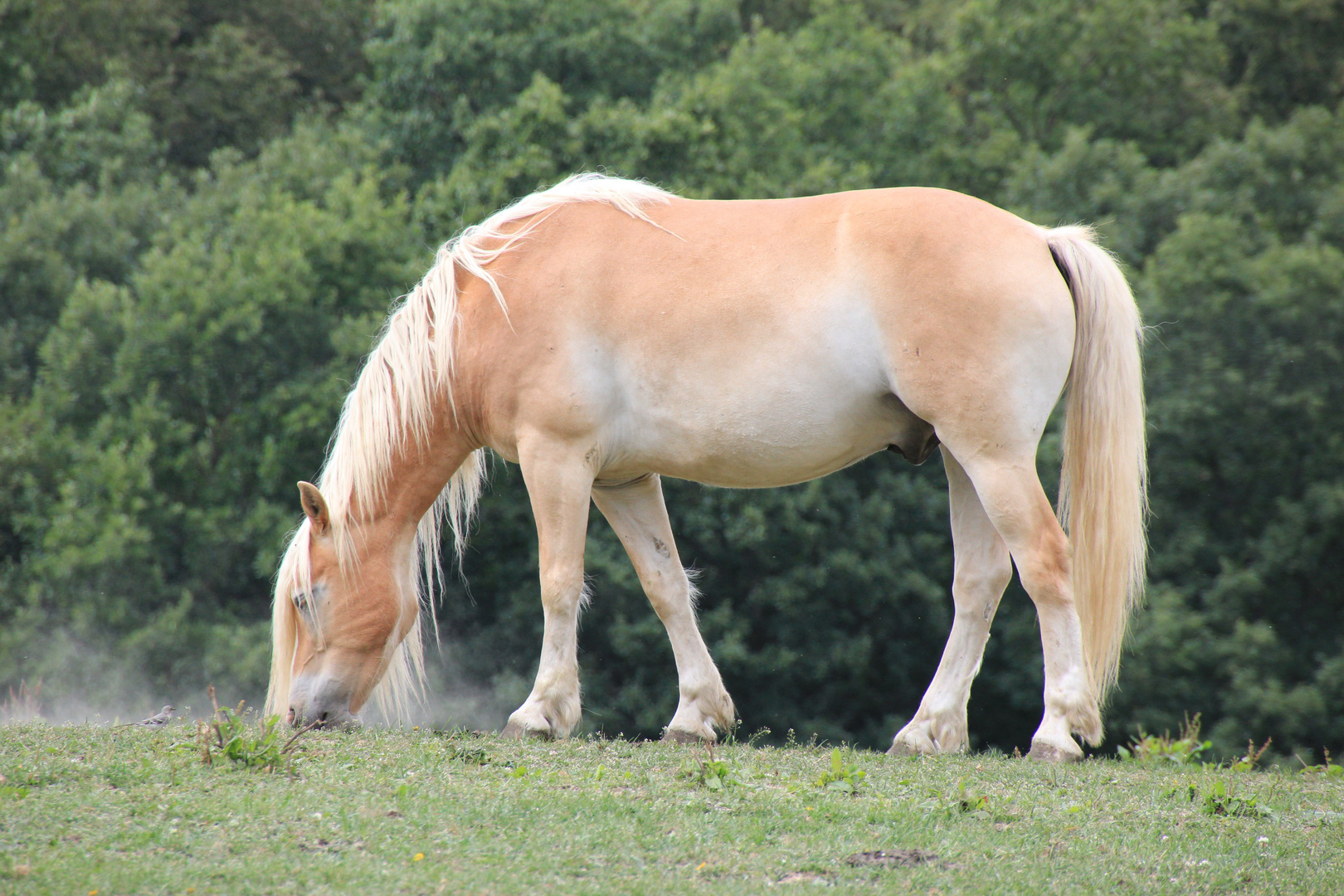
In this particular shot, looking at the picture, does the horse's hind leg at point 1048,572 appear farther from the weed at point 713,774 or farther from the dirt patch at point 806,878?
the dirt patch at point 806,878

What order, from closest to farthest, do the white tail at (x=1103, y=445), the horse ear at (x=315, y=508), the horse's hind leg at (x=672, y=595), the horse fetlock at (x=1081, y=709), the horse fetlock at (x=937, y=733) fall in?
the horse fetlock at (x=1081, y=709)
the white tail at (x=1103, y=445)
the horse fetlock at (x=937, y=733)
the horse ear at (x=315, y=508)
the horse's hind leg at (x=672, y=595)

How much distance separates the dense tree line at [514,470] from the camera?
1395 centimetres

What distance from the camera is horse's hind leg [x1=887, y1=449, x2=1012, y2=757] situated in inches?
195

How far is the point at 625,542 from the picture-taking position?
18.3ft

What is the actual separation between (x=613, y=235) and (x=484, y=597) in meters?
10.8

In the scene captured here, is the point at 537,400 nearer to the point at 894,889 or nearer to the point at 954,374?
the point at 954,374

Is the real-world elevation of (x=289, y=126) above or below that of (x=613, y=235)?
above

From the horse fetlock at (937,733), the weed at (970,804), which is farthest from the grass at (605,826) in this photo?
the horse fetlock at (937,733)

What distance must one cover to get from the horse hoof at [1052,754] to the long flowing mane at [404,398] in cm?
256

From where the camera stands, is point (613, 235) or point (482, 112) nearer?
point (613, 235)

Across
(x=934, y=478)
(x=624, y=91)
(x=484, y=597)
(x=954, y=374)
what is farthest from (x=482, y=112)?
(x=954, y=374)


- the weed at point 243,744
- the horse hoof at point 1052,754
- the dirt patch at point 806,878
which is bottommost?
the horse hoof at point 1052,754

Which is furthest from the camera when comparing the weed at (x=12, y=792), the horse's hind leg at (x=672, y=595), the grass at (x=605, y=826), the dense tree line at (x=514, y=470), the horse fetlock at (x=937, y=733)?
the dense tree line at (x=514, y=470)

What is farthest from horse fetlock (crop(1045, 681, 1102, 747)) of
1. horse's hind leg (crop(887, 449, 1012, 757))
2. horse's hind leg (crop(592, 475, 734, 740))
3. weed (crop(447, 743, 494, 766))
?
weed (crop(447, 743, 494, 766))
